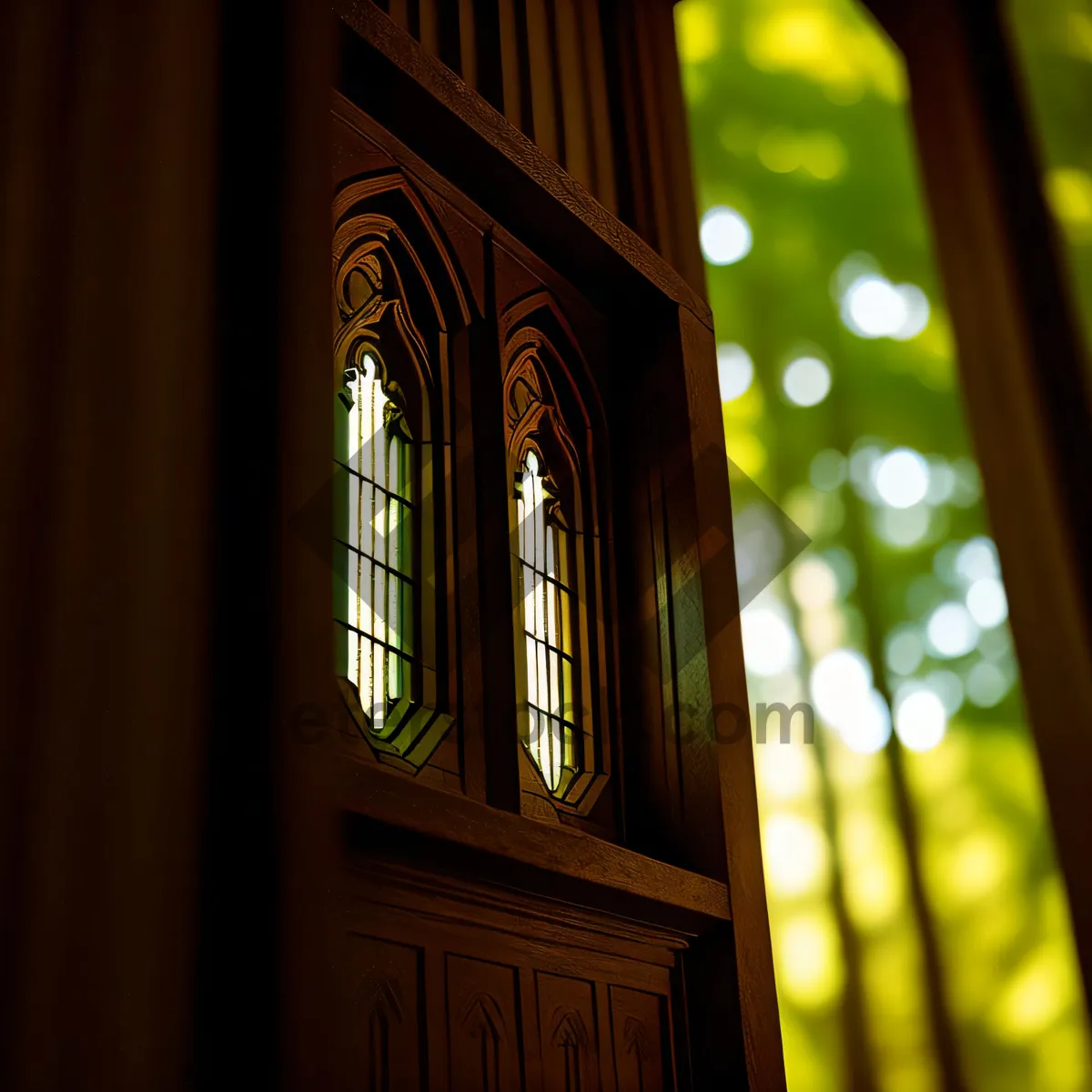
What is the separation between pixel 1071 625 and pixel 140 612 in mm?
2641

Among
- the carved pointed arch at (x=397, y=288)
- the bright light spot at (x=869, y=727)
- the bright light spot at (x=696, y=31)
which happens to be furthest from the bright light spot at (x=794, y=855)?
the bright light spot at (x=696, y=31)

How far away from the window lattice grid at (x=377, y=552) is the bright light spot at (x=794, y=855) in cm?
165

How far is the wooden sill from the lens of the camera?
1.74m

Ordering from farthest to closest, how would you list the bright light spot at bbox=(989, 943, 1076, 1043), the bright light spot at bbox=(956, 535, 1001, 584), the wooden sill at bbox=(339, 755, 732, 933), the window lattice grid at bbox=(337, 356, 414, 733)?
the bright light spot at bbox=(956, 535, 1001, 584)
the bright light spot at bbox=(989, 943, 1076, 1043)
the window lattice grid at bbox=(337, 356, 414, 733)
the wooden sill at bbox=(339, 755, 732, 933)

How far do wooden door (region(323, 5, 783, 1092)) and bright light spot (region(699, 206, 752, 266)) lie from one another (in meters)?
1.26

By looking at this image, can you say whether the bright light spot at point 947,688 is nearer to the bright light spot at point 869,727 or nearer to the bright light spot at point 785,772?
the bright light spot at point 869,727

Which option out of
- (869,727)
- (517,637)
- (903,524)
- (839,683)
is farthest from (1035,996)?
(517,637)

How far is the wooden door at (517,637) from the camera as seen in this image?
6.27 feet

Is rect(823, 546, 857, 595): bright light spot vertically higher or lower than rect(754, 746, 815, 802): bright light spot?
higher

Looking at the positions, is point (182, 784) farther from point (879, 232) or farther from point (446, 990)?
point (879, 232)

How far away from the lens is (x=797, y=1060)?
3.30m

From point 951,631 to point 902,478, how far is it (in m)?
0.45

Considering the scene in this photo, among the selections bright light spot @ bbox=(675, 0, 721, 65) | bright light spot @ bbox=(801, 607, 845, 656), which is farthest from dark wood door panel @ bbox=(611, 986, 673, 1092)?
bright light spot @ bbox=(675, 0, 721, 65)

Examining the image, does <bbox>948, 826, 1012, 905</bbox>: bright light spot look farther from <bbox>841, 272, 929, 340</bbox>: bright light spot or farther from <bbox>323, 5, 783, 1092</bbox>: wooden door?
<bbox>841, 272, 929, 340</bbox>: bright light spot
